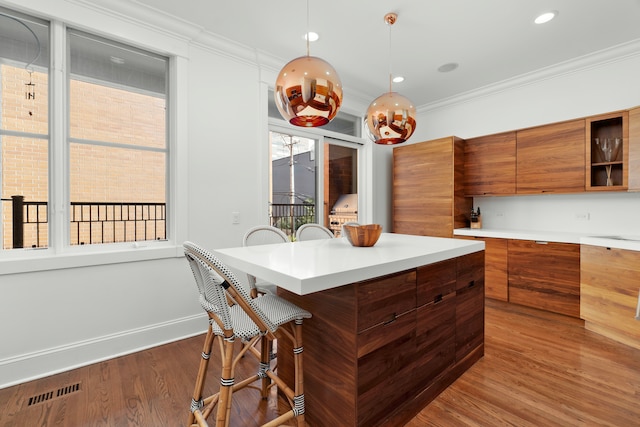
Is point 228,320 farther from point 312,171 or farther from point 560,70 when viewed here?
point 560,70

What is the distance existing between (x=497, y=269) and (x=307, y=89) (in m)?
3.16

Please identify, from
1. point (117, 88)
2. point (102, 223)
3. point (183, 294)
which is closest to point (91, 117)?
point (117, 88)

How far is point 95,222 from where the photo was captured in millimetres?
2480

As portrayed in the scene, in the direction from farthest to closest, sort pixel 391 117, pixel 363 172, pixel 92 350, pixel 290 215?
pixel 363 172 < pixel 290 215 < pixel 92 350 < pixel 391 117

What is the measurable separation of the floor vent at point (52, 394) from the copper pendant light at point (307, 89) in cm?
224

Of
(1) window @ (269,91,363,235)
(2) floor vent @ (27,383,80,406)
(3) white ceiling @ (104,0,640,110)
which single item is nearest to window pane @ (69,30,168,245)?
(3) white ceiling @ (104,0,640,110)

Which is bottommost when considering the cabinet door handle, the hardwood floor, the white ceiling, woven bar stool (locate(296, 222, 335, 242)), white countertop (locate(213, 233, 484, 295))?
the hardwood floor

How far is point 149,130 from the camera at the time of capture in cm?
276

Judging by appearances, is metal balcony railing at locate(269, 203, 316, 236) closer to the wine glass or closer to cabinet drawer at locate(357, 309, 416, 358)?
cabinet drawer at locate(357, 309, 416, 358)

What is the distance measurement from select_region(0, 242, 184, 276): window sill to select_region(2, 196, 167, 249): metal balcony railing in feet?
0.25

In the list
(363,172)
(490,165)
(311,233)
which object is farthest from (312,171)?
(490,165)

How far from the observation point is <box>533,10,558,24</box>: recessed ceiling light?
2.55 m

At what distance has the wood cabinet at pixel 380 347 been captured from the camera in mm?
1390

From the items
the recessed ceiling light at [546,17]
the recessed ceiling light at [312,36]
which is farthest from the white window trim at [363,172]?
the recessed ceiling light at [546,17]
